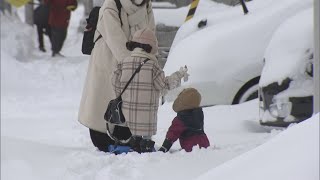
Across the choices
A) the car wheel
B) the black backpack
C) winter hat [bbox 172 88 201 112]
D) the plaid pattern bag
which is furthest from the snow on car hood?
the black backpack

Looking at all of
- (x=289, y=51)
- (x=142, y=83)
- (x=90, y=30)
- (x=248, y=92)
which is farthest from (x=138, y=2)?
(x=248, y=92)

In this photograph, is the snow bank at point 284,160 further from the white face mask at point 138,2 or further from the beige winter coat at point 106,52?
the white face mask at point 138,2

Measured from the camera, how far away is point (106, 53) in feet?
16.9

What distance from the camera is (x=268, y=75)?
5531mm

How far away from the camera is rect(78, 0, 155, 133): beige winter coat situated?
197 inches

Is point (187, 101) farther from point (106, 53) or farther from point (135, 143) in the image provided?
point (106, 53)

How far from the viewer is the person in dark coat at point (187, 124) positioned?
4.98 m

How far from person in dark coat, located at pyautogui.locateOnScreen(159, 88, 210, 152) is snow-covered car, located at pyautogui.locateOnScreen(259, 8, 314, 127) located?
Result: 0.75 meters

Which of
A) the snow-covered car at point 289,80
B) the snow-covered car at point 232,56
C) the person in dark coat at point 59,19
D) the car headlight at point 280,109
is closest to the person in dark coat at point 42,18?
the person in dark coat at point 59,19

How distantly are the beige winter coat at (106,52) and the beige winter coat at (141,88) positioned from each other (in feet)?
0.53

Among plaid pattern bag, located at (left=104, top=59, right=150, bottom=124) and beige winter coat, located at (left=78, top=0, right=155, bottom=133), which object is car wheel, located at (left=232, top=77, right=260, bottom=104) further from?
plaid pattern bag, located at (left=104, top=59, right=150, bottom=124)

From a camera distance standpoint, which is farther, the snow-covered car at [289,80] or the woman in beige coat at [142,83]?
the snow-covered car at [289,80]

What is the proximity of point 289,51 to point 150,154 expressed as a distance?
1.56 m

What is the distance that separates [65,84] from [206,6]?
Answer: 16.3ft
